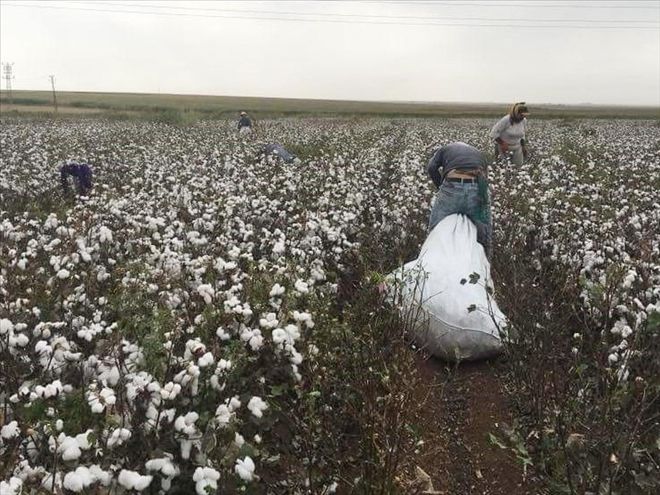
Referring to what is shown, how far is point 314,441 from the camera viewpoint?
3283 mm

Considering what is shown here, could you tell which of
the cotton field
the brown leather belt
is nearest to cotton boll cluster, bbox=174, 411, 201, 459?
the cotton field

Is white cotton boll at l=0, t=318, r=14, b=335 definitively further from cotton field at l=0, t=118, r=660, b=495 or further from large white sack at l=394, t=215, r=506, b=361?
large white sack at l=394, t=215, r=506, b=361

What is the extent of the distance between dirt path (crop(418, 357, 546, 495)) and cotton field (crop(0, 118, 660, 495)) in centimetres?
63

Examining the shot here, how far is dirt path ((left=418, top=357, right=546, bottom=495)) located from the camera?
3.68m

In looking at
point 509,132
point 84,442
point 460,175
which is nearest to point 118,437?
point 84,442

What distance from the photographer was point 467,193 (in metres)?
6.06

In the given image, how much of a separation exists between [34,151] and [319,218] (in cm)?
1010

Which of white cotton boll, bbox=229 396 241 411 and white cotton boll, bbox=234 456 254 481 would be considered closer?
white cotton boll, bbox=234 456 254 481

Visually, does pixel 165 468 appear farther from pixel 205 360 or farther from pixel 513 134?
pixel 513 134

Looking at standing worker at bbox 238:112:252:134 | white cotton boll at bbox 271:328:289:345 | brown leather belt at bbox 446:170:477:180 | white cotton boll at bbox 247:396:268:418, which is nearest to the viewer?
white cotton boll at bbox 247:396:268:418

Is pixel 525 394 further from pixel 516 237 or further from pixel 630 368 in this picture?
pixel 516 237

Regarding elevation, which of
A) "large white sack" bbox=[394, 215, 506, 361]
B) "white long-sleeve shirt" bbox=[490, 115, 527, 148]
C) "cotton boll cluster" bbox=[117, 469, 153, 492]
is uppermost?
"white long-sleeve shirt" bbox=[490, 115, 527, 148]

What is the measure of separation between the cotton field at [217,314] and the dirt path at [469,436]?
24.8 inches

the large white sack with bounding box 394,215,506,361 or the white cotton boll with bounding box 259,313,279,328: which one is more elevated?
the white cotton boll with bounding box 259,313,279,328
